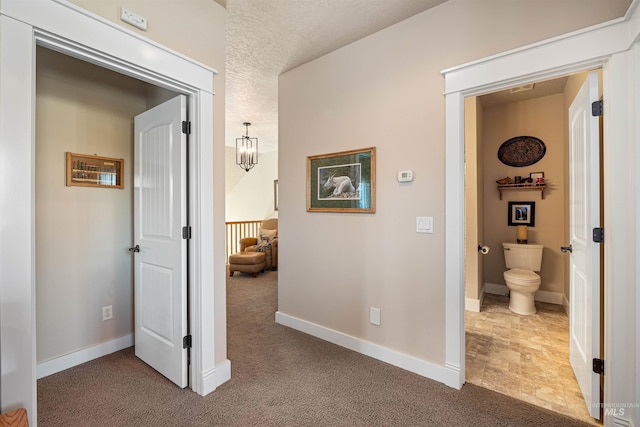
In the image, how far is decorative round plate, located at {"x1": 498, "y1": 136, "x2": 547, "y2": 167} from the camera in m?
3.80

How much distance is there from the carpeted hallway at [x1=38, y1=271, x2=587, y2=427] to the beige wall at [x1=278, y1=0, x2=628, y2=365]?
31cm

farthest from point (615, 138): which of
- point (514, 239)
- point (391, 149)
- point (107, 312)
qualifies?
point (107, 312)

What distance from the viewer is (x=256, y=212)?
7.96 metres

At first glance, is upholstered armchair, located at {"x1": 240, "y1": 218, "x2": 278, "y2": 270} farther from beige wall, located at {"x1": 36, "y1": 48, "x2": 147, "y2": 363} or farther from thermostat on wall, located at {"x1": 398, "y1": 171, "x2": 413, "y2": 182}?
thermostat on wall, located at {"x1": 398, "y1": 171, "x2": 413, "y2": 182}

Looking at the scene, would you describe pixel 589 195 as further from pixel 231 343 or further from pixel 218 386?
pixel 231 343

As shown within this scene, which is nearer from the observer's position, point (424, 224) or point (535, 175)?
point (424, 224)

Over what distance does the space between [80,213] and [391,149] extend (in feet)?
8.24

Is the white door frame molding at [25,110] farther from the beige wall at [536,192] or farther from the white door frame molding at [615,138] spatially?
the beige wall at [536,192]

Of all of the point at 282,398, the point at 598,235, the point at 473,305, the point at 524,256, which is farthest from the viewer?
the point at 524,256

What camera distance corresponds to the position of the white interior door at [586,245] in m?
1.64

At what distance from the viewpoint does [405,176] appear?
221cm

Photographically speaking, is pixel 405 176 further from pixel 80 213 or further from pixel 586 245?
pixel 80 213

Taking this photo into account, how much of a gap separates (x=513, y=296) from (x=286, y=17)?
3714 millimetres

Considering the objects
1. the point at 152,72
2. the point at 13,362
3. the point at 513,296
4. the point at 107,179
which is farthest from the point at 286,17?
the point at 513,296
